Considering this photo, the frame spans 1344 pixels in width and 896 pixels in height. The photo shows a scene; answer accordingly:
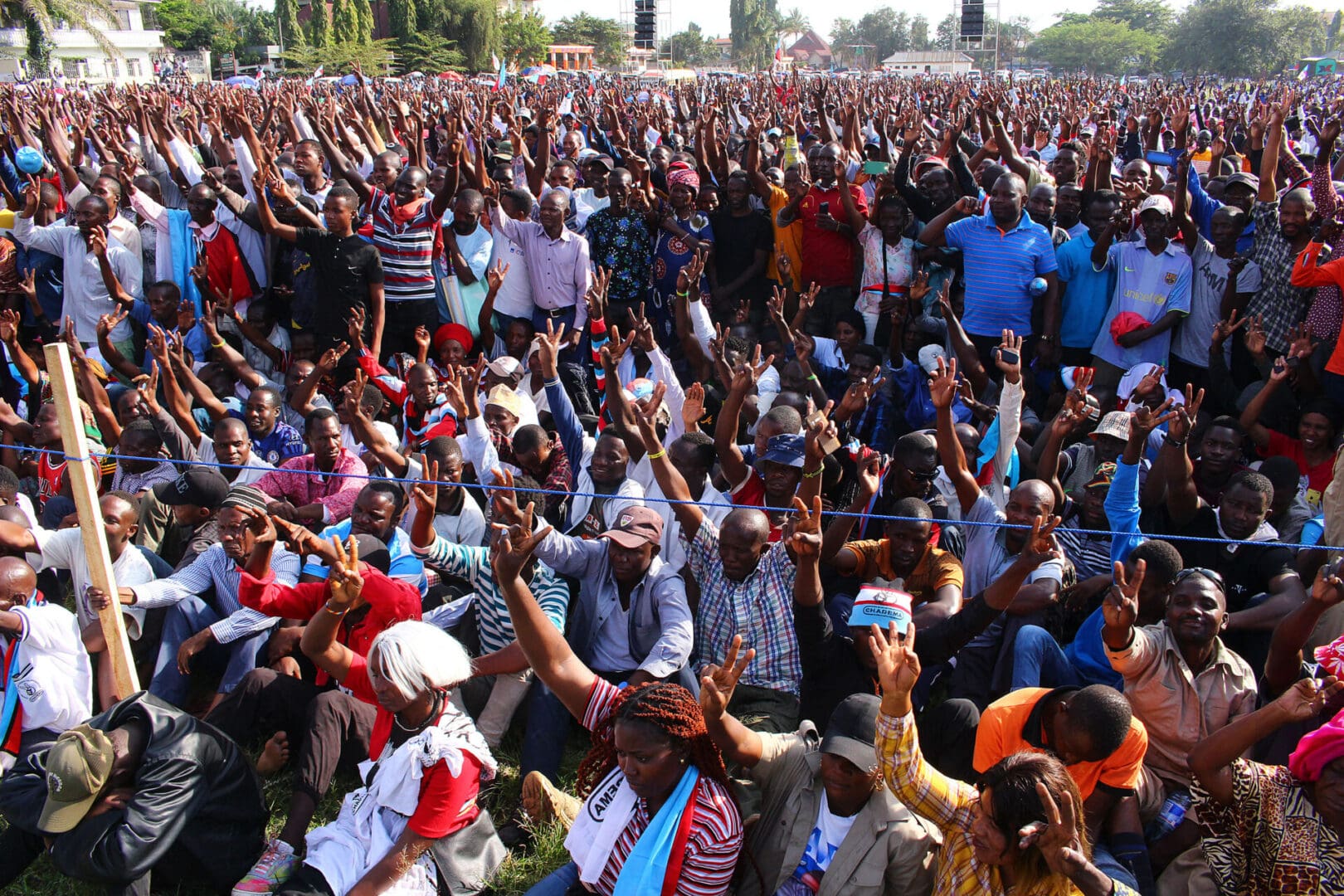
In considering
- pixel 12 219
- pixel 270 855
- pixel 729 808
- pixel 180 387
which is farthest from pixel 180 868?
pixel 12 219

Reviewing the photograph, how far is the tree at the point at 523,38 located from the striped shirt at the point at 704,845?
55793 millimetres

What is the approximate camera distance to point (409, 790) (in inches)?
124

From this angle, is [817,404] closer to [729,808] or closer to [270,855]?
[729,808]

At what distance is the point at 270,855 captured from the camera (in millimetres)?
3559

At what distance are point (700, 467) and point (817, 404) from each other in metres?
1.24

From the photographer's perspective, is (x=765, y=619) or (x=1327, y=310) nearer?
(x=765, y=619)

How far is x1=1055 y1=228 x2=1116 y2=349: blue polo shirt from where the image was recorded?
6641 millimetres

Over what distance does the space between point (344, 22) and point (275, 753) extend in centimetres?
4924

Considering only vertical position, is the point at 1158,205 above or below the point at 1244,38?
below

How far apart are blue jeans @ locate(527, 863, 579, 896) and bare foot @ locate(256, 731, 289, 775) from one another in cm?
132

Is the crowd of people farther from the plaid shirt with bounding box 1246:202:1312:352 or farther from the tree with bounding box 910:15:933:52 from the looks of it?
the tree with bounding box 910:15:933:52

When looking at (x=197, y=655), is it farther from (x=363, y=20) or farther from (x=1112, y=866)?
(x=363, y=20)

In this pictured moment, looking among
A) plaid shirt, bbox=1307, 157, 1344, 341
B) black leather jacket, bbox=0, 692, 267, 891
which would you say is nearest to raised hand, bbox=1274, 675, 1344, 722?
black leather jacket, bbox=0, 692, 267, 891

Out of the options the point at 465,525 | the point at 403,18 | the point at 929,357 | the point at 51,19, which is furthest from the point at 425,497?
the point at 403,18
